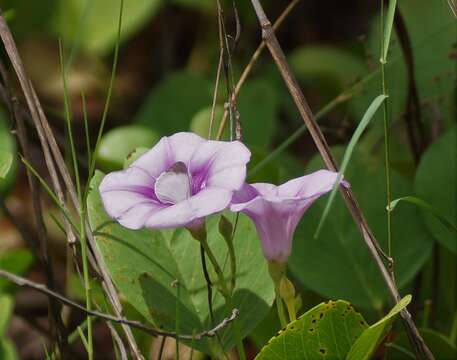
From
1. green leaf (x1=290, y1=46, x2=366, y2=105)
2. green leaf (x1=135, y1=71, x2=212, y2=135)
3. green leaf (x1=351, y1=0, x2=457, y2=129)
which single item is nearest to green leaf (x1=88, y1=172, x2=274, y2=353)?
green leaf (x1=351, y1=0, x2=457, y2=129)

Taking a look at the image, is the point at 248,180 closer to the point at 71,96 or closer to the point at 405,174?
the point at 405,174

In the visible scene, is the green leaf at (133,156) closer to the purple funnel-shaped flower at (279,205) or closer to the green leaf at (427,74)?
the purple funnel-shaped flower at (279,205)

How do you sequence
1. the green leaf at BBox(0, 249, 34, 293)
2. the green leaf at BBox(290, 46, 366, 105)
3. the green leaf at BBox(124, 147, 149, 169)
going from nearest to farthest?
the green leaf at BBox(124, 147, 149, 169) → the green leaf at BBox(0, 249, 34, 293) → the green leaf at BBox(290, 46, 366, 105)

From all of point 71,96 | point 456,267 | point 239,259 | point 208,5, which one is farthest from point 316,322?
point 71,96

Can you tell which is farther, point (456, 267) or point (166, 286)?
point (456, 267)

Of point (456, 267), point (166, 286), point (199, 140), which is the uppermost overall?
point (199, 140)

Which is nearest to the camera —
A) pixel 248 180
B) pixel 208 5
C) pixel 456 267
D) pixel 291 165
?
pixel 248 180

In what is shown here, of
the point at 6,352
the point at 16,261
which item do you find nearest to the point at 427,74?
the point at 16,261

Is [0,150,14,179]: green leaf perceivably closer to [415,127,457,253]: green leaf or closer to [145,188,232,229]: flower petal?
[145,188,232,229]: flower petal
